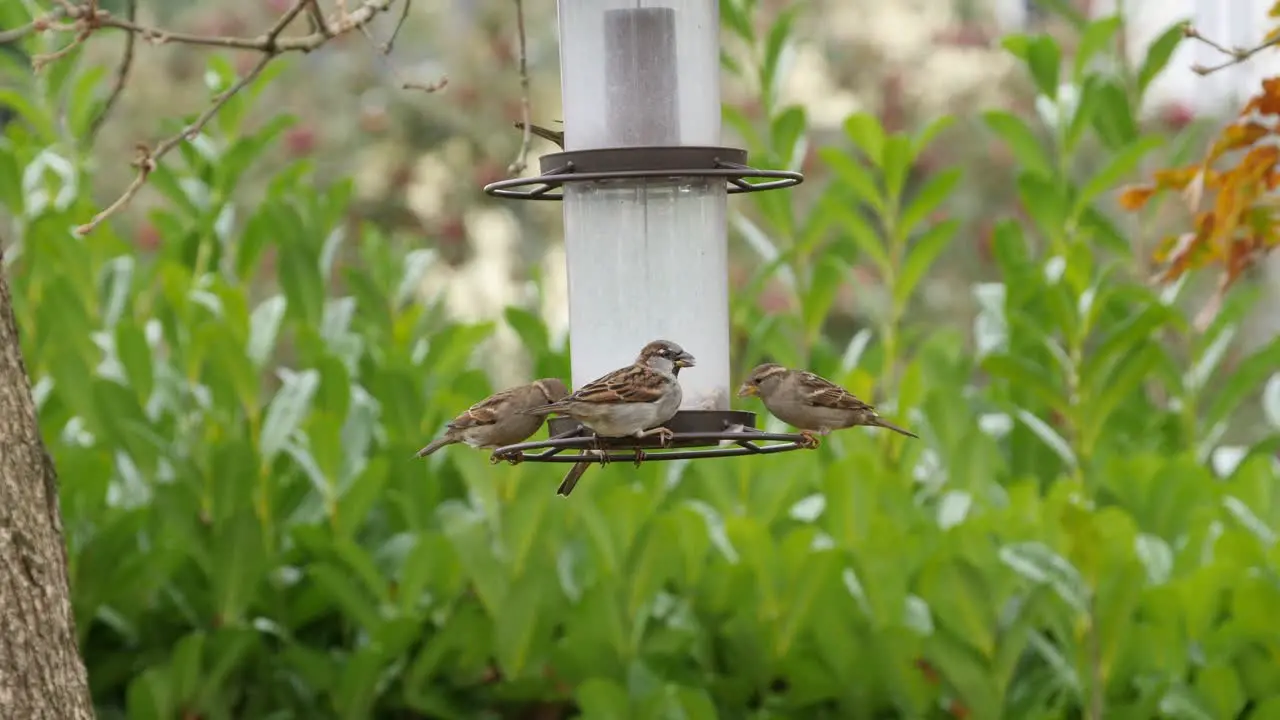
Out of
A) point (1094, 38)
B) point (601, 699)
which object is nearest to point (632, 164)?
point (601, 699)

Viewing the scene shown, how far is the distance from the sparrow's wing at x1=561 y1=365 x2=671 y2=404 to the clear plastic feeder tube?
26cm

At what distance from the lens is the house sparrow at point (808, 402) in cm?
267

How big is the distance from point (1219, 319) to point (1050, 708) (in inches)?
45.5

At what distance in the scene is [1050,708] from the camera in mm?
3811

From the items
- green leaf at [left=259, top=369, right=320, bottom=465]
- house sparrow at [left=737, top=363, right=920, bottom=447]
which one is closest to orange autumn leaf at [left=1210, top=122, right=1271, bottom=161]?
house sparrow at [left=737, top=363, right=920, bottom=447]

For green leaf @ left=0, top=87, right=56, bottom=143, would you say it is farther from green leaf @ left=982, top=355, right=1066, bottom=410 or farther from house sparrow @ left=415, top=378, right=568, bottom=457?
green leaf @ left=982, top=355, right=1066, bottom=410

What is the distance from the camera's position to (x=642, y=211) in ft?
9.06

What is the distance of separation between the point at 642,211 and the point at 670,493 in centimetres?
156

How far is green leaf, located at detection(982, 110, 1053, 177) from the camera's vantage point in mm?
4234

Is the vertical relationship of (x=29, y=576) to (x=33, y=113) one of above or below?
below

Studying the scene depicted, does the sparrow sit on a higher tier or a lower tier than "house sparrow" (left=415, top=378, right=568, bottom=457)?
higher

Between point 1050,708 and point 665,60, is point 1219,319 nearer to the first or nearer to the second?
point 1050,708

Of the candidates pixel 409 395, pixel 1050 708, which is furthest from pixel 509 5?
pixel 1050 708

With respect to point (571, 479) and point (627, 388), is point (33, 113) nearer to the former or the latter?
point (571, 479)
